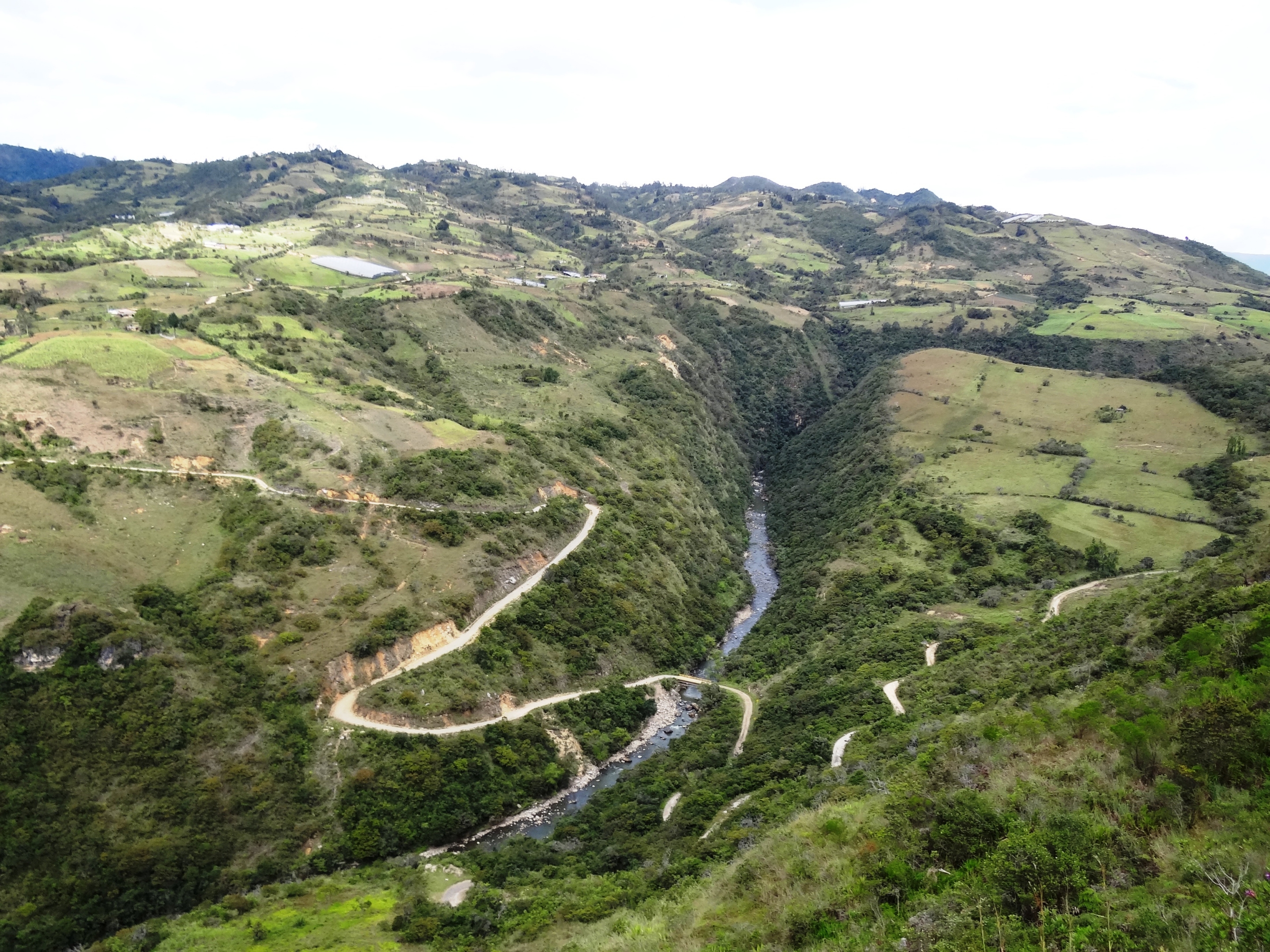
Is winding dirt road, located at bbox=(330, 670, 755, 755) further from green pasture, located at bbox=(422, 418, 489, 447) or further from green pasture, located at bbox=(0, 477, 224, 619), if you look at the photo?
green pasture, located at bbox=(422, 418, 489, 447)

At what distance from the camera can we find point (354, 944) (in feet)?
148

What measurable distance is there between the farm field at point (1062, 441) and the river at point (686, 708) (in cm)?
3190

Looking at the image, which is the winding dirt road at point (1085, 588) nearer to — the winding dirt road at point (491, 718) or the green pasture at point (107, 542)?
the winding dirt road at point (491, 718)

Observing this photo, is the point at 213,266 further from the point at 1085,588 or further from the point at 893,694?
the point at 1085,588

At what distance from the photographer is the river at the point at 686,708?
64.8m

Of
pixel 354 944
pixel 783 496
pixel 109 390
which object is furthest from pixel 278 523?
pixel 783 496

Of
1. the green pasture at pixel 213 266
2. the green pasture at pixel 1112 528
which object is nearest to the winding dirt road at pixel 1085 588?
the green pasture at pixel 1112 528

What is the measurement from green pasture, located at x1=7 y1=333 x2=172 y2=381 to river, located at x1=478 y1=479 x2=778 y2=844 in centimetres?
7481

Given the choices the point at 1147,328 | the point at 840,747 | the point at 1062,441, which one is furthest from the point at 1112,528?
the point at 1147,328

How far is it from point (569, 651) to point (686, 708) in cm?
1647

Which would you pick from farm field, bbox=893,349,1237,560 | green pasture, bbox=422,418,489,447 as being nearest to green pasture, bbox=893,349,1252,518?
farm field, bbox=893,349,1237,560

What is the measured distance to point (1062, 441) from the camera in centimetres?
12369

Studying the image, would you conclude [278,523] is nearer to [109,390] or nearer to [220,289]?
[109,390]

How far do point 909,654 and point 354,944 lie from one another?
59334 millimetres
